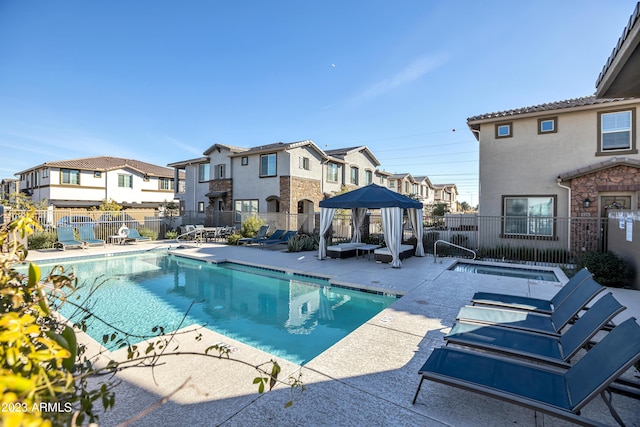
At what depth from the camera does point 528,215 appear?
13.7 metres

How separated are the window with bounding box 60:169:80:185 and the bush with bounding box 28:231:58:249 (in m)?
19.1

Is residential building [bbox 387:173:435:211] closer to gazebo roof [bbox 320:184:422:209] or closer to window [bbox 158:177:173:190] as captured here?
gazebo roof [bbox 320:184:422:209]

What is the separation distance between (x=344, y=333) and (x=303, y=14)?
11.9 meters

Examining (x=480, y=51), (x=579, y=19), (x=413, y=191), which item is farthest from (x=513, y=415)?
(x=413, y=191)

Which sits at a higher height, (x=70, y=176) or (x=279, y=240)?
(x=70, y=176)

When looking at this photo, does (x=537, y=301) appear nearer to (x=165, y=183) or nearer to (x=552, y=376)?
(x=552, y=376)

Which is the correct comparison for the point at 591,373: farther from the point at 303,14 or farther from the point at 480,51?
the point at 480,51

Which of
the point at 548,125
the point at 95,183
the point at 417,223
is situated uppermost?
the point at 548,125

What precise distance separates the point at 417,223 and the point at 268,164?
43.6ft

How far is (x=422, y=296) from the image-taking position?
710 centimetres

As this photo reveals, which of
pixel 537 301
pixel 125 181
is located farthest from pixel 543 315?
pixel 125 181

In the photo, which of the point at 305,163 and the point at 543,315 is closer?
the point at 543,315

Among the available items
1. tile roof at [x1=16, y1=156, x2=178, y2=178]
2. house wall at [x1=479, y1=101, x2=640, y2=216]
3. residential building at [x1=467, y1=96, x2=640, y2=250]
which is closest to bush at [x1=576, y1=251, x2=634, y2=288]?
residential building at [x1=467, y1=96, x2=640, y2=250]

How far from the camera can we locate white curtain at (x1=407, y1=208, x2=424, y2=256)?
12750 mm
